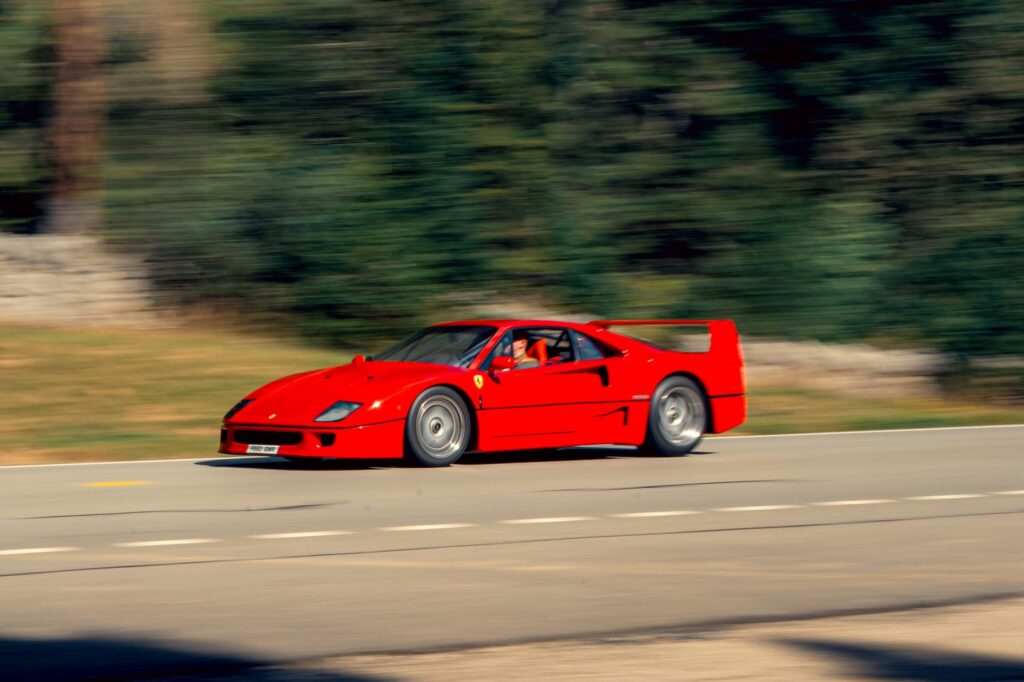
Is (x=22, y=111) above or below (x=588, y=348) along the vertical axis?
above

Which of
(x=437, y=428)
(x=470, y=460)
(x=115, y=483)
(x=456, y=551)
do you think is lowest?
(x=456, y=551)

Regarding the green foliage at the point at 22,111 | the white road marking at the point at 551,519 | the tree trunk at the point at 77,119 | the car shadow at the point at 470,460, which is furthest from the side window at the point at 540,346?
the green foliage at the point at 22,111

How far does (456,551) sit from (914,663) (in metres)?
3.21

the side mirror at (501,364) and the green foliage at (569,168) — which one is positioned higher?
the green foliage at (569,168)

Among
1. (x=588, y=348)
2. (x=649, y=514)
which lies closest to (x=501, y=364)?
(x=588, y=348)

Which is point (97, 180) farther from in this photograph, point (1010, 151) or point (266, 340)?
point (1010, 151)

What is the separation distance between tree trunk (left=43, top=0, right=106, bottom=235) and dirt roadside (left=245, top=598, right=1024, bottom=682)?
1970 cm

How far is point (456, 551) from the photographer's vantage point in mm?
8367

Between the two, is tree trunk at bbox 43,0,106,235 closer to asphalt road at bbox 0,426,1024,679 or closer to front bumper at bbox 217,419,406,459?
asphalt road at bbox 0,426,1024,679

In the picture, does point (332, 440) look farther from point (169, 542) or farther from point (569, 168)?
point (569, 168)

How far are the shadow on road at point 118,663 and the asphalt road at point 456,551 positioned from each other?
2 centimetres

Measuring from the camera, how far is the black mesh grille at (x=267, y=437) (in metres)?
12.3

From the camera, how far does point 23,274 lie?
77.5ft

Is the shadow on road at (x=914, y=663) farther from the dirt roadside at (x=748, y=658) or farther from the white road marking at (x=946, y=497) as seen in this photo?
the white road marking at (x=946, y=497)
